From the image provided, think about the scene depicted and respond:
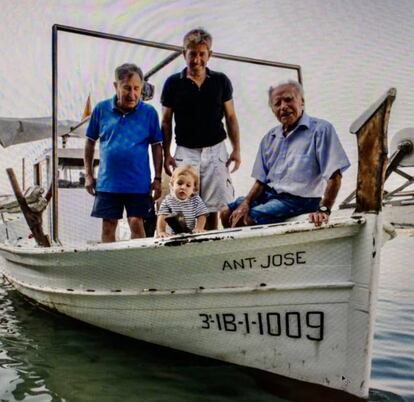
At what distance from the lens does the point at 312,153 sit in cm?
366

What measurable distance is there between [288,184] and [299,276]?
0.80 meters

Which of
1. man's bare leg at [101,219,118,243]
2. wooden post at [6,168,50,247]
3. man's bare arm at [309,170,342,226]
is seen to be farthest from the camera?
wooden post at [6,168,50,247]

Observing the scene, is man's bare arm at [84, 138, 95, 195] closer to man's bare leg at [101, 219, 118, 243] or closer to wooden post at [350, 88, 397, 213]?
man's bare leg at [101, 219, 118, 243]

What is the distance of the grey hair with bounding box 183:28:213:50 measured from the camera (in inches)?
164

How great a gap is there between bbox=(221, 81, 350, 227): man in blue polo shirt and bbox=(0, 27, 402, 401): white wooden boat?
1.49 ft

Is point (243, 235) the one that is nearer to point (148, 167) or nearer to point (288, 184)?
point (288, 184)

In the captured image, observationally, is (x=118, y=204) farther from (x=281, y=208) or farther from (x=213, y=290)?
(x=281, y=208)

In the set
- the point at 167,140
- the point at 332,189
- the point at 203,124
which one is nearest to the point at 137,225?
the point at 167,140

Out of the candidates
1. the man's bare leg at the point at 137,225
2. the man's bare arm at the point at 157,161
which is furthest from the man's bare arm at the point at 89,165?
the man's bare arm at the point at 157,161

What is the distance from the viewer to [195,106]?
4.47m

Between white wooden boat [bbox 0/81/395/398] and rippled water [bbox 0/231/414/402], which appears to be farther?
rippled water [bbox 0/231/414/402]

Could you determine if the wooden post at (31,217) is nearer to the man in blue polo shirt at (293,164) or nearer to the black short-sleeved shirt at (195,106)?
the black short-sleeved shirt at (195,106)

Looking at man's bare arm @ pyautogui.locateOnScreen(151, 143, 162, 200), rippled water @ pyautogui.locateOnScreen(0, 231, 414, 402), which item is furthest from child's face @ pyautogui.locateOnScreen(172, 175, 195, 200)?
rippled water @ pyautogui.locateOnScreen(0, 231, 414, 402)

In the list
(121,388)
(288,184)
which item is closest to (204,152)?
(288,184)
